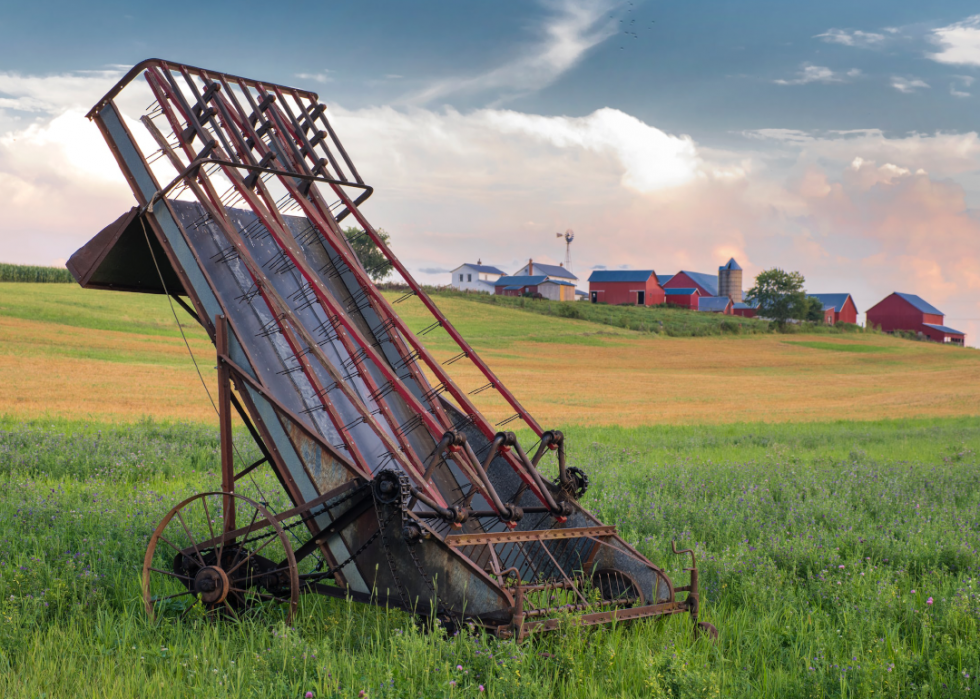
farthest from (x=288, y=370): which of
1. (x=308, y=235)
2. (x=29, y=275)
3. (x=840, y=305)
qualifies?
(x=840, y=305)

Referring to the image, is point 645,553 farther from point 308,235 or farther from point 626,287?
point 626,287

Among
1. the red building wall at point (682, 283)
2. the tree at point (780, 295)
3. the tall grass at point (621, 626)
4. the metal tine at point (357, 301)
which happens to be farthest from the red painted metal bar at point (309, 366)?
the red building wall at point (682, 283)


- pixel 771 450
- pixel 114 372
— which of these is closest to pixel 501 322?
pixel 114 372

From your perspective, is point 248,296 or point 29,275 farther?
point 29,275

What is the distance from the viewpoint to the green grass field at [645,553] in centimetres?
460

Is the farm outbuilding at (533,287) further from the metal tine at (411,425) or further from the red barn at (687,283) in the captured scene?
the metal tine at (411,425)

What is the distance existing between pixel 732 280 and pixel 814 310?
69.5ft

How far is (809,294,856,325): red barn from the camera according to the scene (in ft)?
303

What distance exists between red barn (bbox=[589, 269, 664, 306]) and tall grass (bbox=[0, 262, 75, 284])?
181 ft

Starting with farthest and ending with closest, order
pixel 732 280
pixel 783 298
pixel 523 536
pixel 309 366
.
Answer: pixel 732 280, pixel 783 298, pixel 309 366, pixel 523 536

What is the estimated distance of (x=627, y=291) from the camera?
8881 centimetres

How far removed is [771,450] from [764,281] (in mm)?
68908

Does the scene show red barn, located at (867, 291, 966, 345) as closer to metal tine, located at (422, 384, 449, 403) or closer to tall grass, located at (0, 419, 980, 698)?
tall grass, located at (0, 419, 980, 698)

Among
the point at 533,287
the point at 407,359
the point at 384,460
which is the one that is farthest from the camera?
the point at 533,287
